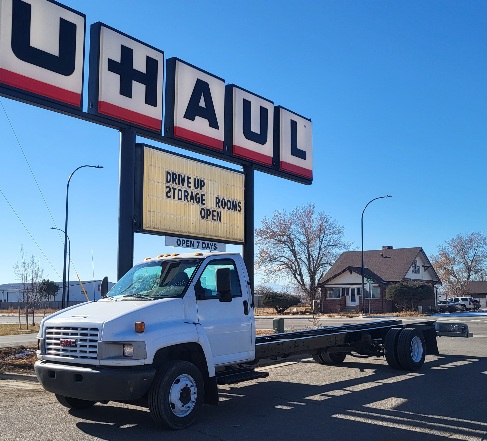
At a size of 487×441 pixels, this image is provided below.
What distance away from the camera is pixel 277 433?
23.8 feet

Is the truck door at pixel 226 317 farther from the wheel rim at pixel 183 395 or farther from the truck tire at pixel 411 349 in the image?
the truck tire at pixel 411 349

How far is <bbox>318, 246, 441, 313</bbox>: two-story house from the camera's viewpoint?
59.0 m

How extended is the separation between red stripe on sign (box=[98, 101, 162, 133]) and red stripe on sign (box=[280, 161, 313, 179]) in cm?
507

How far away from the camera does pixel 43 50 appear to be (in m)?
12.1

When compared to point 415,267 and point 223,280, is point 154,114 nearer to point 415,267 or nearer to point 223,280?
point 223,280

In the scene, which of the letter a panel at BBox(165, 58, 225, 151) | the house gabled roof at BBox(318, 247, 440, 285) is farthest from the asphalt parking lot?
the house gabled roof at BBox(318, 247, 440, 285)

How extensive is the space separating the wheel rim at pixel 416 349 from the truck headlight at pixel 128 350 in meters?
7.75

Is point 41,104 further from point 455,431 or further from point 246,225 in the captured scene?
point 455,431

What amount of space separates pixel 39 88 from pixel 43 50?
2.73 ft

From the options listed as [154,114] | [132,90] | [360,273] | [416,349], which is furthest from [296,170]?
[360,273]

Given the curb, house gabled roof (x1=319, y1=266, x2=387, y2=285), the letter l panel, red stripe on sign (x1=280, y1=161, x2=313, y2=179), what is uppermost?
the letter l panel

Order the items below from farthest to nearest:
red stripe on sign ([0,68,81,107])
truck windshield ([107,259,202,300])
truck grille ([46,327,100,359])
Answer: red stripe on sign ([0,68,81,107])
truck windshield ([107,259,202,300])
truck grille ([46,327,100,359])

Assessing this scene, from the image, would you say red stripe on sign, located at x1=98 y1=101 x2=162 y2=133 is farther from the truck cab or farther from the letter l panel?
the truck cab

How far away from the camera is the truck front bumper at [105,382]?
7047 mm
